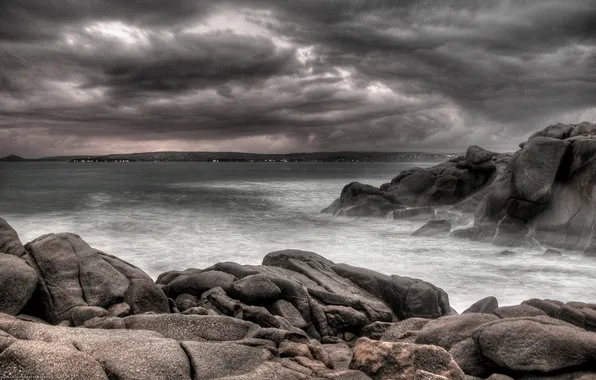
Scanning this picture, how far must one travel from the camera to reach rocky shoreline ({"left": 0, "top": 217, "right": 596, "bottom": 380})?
6594 mm

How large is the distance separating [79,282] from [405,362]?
8869 millimetres

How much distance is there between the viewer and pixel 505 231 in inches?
1152

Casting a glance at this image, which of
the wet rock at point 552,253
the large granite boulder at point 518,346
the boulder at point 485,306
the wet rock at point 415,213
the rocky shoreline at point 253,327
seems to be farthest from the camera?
the wet rock at point 415,213

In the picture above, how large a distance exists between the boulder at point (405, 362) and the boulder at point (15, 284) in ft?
26.0

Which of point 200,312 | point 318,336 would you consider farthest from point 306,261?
point 200,312

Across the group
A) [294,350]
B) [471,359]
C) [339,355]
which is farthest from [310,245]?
[294,350]

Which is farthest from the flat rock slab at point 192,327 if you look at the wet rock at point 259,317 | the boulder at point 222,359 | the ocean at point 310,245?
the ocean at point 310,245

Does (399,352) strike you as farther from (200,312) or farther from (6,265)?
(6,265)

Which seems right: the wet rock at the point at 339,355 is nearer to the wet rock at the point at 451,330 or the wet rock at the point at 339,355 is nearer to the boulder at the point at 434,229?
the wet rock at the point at 451,330

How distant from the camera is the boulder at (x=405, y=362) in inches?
262

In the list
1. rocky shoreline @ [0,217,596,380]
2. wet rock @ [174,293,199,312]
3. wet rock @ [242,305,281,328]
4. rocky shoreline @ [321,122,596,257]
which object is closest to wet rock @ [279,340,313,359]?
rocky shoreline @ [0,217,596,380]

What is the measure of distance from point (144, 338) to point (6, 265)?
5587 millimetres

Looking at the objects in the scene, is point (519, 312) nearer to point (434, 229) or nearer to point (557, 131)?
point (434, 229)

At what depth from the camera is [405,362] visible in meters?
6.79
